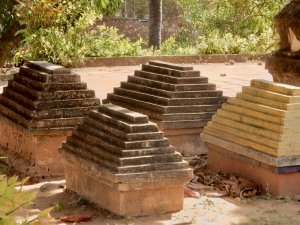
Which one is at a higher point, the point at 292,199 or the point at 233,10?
the point at 233,10

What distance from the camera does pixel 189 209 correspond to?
5359 mm

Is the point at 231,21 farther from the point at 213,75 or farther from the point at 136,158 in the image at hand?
the point at 136,158

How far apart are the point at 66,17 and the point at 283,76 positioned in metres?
5.95

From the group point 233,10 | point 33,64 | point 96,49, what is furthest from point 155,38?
point 33,64

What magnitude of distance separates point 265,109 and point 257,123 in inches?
5.7

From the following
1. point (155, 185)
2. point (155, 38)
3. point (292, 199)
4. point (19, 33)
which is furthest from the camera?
point (155, 38)

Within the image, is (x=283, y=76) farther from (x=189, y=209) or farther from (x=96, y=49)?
(x=96, y=49)

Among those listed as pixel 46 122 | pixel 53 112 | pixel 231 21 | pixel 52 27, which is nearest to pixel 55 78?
pixel 53 112

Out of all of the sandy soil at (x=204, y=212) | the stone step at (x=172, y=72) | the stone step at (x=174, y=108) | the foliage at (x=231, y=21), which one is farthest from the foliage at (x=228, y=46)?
the sandy soil at (x=204, y=212)

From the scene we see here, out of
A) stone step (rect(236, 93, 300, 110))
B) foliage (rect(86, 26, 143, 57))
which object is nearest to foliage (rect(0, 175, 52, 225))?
stone step (rect(236, 93, 300, 110))

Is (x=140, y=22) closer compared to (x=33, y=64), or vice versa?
(x=33, y=64)

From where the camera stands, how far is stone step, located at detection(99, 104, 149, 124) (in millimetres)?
5320

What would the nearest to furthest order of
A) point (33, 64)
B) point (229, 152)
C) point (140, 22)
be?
point (229, 152) < point (33, 64) < point (140, 22)

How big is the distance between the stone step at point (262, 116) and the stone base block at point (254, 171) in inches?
15.1
